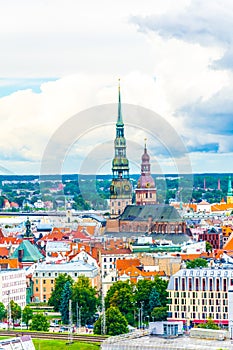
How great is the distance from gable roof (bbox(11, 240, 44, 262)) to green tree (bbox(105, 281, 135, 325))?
13.4 meters

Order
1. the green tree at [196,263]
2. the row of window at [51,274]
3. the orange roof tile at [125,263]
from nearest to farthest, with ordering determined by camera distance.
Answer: the green tree at [196,263] → the row of window at [51,274] → the orange roof tile at [125,263]

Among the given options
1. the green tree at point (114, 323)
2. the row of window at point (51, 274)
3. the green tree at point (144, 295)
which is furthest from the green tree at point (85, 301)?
the row of window at point (51, 274)

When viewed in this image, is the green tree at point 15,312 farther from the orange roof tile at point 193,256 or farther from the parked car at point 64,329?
the orange roof tile at point 193,256

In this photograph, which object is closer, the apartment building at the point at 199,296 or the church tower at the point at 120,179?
A: the apartment building at the point at 199,296

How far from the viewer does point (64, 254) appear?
240 feet

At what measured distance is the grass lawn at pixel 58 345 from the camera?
44.6 metres

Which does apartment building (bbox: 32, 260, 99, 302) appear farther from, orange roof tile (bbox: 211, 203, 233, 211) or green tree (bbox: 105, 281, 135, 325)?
orange roof tile (bbox: 211, 203, 233, 211)

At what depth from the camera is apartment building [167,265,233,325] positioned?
53844 mm

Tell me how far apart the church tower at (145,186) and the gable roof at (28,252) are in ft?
79.9

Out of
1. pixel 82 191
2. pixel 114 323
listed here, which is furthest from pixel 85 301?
pixel 82 191

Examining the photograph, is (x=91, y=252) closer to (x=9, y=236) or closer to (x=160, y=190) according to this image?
(x=9, y=236)

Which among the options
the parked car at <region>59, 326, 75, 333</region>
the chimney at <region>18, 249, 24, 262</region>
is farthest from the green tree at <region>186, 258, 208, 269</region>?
the parked car at <region>59, 326, 75, 333</region>

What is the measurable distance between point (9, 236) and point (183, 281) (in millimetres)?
33562

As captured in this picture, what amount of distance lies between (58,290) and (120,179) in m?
40.0
